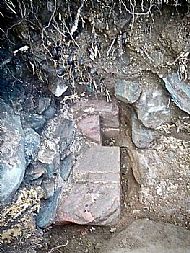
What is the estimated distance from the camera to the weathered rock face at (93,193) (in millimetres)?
2180

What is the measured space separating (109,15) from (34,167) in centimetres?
64

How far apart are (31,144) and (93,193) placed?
1.41 ft

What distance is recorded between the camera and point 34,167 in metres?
1.95

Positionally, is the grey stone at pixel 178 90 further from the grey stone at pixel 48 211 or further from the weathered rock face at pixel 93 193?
the grey stone at pixel 48 211

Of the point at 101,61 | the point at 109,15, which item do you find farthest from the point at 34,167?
the point at 109,15

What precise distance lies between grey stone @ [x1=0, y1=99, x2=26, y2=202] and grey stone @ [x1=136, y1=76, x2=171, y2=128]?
1.90 ft

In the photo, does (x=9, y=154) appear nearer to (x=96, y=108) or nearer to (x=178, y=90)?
(x=96, y=108)

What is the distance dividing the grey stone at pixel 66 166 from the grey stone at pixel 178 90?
0.52 m

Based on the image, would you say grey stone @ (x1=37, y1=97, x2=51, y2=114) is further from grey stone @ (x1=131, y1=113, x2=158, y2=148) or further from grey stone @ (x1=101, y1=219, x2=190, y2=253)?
grey stone @ (x1=101, y1=219, x2=190, y2=253)

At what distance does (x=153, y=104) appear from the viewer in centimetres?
212

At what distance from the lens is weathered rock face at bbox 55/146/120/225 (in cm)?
218

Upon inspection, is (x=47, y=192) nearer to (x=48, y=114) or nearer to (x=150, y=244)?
(x=48, y=114)

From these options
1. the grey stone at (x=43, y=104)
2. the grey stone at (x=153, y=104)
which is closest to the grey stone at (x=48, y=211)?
the grey stone at (x=43, y=104)

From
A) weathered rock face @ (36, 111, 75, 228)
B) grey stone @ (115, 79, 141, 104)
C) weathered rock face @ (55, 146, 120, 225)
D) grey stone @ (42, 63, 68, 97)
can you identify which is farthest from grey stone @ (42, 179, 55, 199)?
grey stone @ (115, 79, 141, 104)
